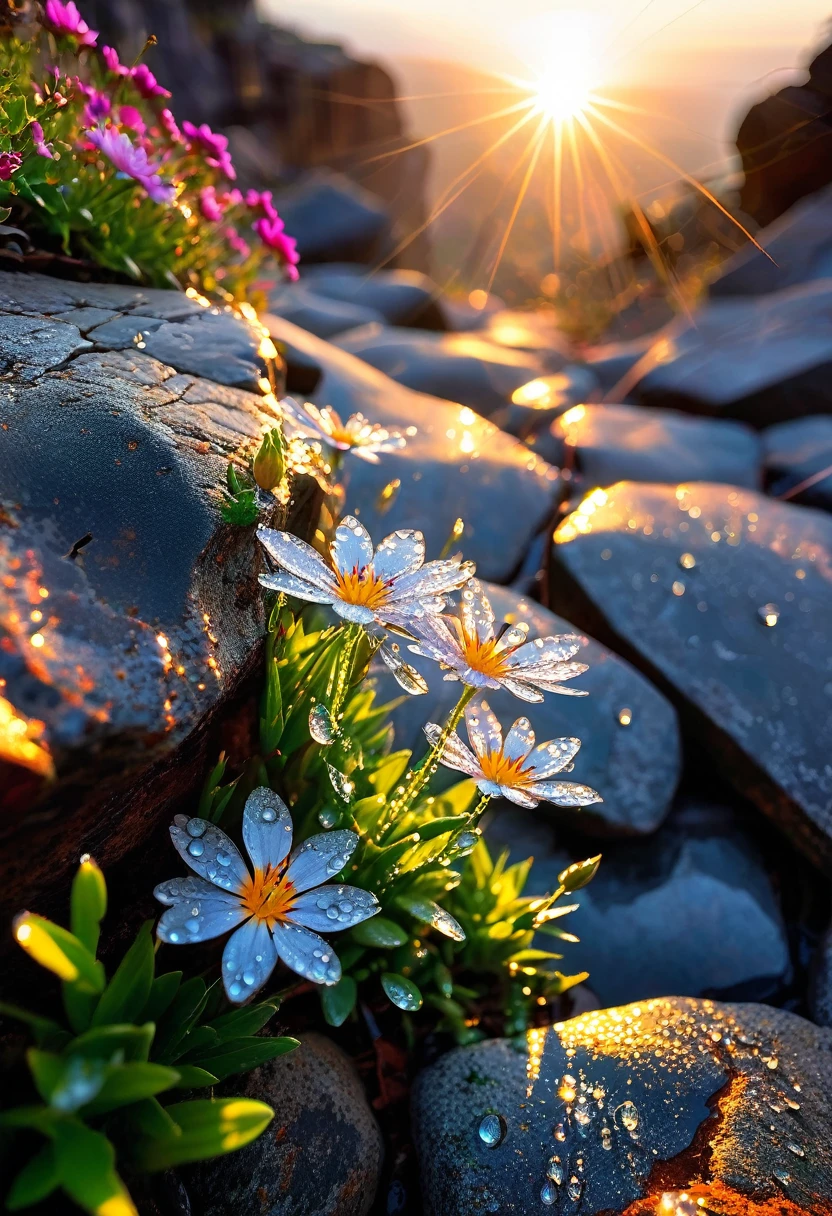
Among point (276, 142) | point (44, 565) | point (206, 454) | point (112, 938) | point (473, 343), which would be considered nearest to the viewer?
point (44, 565)

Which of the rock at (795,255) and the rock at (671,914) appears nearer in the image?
the rock at (671,914)

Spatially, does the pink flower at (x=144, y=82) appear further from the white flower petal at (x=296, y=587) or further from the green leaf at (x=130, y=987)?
the green leaf at (x=130, y=987)

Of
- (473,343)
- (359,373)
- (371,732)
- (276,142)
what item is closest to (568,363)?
(473,343)

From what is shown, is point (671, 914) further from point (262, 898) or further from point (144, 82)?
point (144, 82)

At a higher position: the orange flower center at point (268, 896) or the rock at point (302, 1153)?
the orange flower center at point (268, 896)

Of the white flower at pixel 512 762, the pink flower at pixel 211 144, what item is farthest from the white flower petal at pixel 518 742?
the pink flower at pixel 211 144

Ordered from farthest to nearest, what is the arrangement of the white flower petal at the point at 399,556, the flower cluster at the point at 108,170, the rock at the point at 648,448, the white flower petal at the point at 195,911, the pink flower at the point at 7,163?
the rock at the point at 648,448, the flower cluster at the point at 108,170, the pink flower at the point at 7,163, the white flower petal at the point at 399,556, the white flower petal at the point at 195,911

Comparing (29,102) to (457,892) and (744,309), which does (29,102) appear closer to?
(457,892)
